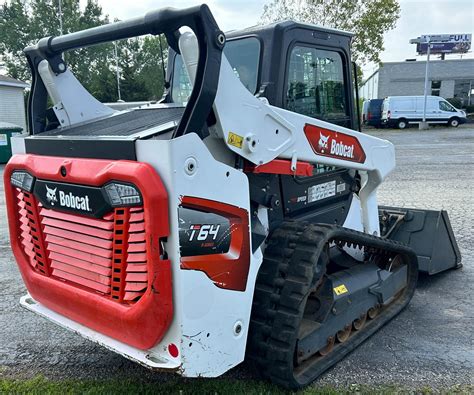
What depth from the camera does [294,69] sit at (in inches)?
135

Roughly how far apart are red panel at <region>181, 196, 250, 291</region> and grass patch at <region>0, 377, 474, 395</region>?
0.77 m

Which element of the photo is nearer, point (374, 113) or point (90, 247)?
point (90, 247)

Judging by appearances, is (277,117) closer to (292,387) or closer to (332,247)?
(332,247)

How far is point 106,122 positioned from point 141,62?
5469 cm

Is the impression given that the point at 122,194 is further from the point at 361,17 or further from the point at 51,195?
the point at 361,17

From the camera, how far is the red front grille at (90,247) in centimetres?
243

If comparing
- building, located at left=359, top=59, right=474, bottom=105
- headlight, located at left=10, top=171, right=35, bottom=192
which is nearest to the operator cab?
headlight, located at left=10, top=171, right=35, bottom=192

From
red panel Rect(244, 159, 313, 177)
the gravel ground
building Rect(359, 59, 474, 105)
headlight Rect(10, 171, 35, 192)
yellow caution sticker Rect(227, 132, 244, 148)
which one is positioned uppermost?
building Rect(359, 59, 474, 105)

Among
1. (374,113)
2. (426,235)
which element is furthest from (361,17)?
(426,235)

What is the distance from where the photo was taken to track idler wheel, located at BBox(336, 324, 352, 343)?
11.8 ft

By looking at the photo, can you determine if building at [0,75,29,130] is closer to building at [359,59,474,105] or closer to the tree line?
the tree line

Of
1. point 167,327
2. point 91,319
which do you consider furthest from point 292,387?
point 91,319

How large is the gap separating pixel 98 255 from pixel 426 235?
359cm

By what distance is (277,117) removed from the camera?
2.93m
